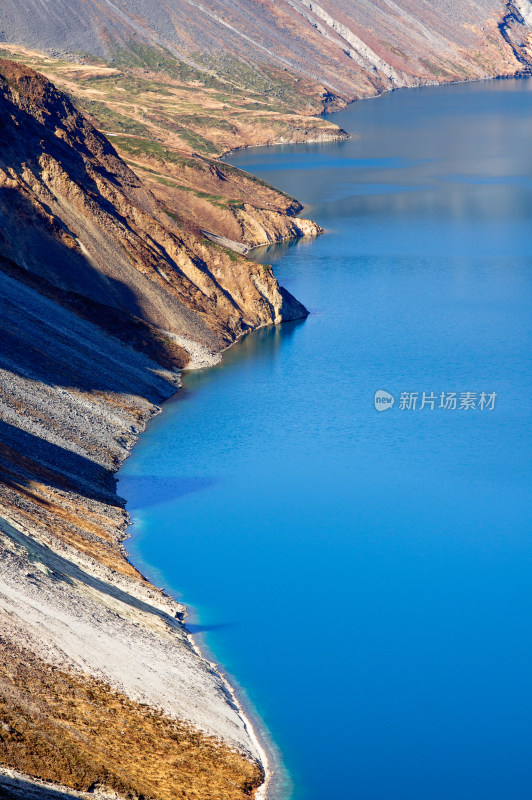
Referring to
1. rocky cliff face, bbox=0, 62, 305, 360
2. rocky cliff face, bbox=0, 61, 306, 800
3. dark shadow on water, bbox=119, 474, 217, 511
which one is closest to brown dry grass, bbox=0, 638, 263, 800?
rocky cliff face, bbox=0, 61, 306, 800

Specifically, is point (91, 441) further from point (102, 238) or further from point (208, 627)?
point (102, 238)

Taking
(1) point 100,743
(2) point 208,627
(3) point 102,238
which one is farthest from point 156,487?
(3) point 102,238

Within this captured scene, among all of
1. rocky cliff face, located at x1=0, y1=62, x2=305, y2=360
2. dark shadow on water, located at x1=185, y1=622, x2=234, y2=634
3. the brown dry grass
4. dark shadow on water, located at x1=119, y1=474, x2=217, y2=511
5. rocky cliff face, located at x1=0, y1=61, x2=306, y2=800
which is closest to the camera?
the brown dry grass

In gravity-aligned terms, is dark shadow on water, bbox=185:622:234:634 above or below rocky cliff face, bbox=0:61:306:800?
below

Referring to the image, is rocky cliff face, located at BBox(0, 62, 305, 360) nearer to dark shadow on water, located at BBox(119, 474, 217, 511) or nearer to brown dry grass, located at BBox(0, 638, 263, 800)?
dark shadow on water, located at BBox(119, 474, 217, 511)

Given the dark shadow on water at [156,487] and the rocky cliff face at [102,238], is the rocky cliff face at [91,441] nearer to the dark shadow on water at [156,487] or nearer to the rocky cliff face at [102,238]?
the rocky cliff face at [102,238]

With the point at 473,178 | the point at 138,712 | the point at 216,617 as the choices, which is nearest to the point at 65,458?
the point at 216,617
